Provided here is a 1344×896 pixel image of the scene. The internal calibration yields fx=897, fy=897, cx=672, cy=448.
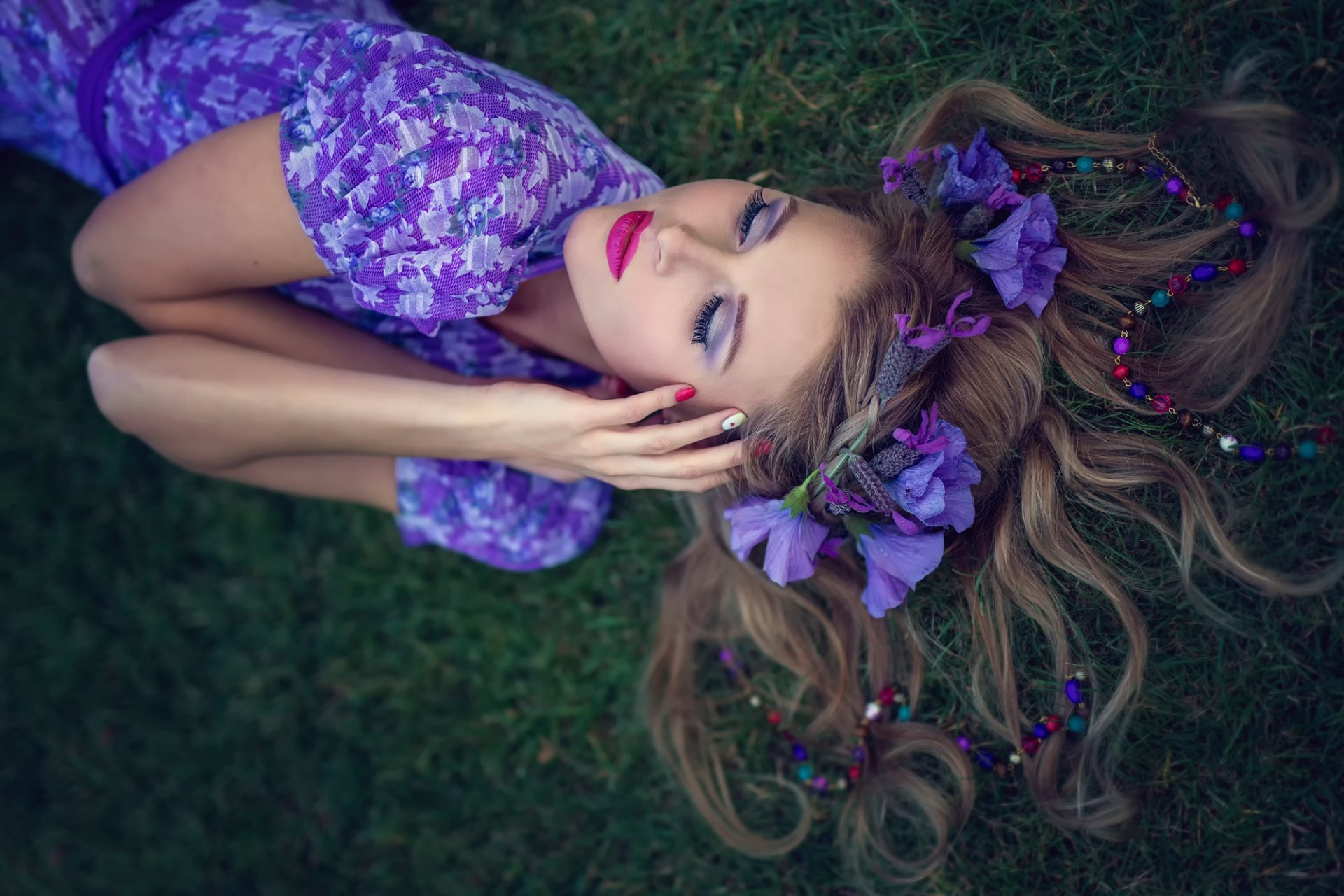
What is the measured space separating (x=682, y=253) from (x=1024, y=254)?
0.96 meters

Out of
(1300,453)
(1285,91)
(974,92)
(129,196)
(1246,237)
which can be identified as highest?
(129,196)

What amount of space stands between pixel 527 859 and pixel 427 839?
1.43 ft

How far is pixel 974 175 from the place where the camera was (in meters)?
2.62

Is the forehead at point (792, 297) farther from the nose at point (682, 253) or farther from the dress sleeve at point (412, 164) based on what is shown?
the dress sleeve at point (412, 164)

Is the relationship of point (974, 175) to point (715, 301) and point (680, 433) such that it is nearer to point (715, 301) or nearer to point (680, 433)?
point (715, 301)

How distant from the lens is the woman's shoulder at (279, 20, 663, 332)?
244 centimetres

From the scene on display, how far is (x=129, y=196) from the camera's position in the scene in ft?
9.21

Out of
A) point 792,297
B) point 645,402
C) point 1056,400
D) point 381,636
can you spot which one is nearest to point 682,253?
point 792,297

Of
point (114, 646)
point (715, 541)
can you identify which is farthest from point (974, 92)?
point (114, 646)

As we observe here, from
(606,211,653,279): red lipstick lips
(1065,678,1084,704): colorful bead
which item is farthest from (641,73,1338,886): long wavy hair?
(606,211,653,279): red lipstick lips

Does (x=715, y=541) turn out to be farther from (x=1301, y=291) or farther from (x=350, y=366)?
(x=1301, y=291)

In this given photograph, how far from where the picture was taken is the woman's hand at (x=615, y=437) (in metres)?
2.57

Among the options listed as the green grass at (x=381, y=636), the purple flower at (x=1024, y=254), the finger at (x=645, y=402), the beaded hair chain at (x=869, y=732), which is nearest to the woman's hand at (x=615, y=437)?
the finger at (x=645, y=402)

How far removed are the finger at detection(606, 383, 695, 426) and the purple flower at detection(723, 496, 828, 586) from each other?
0.35 m
